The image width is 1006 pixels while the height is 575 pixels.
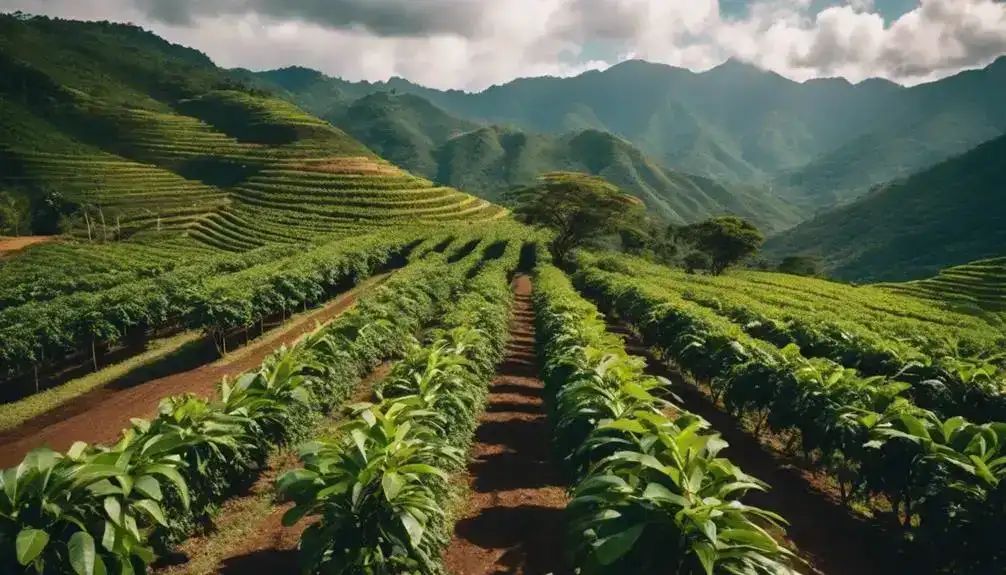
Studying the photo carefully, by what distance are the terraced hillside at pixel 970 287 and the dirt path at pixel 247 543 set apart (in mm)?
63720

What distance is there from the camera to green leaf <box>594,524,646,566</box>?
13.3 ft

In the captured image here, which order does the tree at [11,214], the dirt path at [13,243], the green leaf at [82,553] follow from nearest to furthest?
the green leaf at [82,553] → the dirt path at [13,243] → the tree at [11,214]

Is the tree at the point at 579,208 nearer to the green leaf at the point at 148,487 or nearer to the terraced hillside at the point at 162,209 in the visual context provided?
the terraced hillside at the point at 162,209

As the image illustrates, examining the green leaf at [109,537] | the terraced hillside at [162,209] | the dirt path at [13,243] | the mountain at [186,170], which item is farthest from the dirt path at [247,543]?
the dirt path at [13,243]

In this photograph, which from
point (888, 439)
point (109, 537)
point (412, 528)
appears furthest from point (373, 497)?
point (888, 439)

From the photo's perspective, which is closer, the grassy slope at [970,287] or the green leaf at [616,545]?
the green leaf at [616,545]

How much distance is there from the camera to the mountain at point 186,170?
81.2 m

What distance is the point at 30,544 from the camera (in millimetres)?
4316

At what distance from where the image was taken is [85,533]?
457cm

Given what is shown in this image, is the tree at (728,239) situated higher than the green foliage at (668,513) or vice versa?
the green foliage at (668,513)

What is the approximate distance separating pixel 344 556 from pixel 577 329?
9.70m

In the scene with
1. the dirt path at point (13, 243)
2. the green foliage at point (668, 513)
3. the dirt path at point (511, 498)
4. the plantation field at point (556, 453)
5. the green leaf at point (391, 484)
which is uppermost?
the green foliage at point (668, 513)

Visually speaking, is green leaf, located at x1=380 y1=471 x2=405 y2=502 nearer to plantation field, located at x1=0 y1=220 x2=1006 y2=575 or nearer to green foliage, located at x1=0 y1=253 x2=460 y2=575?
plantation field, located at x1=0 y1=220 x2=1006 y2=575

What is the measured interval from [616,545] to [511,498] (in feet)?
21.1
